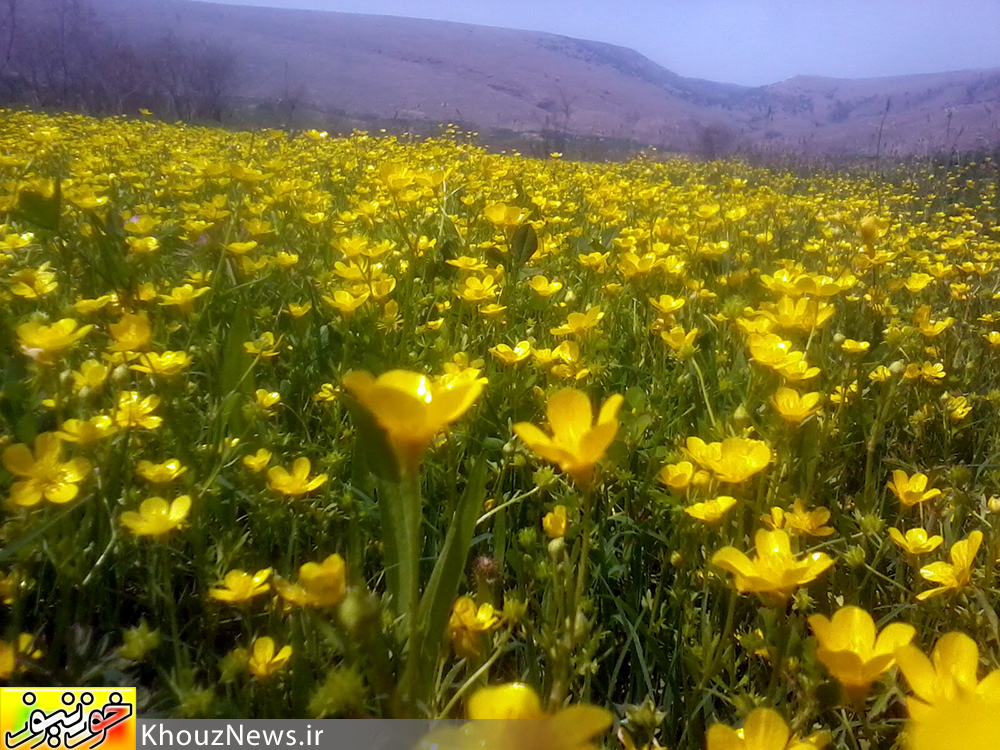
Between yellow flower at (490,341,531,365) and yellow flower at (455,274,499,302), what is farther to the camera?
yellow flower at (455,274,499,302)

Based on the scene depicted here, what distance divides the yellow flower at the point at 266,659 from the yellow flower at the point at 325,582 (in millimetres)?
116

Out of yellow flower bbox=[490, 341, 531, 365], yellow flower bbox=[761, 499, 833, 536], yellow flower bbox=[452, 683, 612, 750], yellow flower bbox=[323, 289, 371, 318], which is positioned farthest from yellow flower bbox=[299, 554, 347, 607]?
yellow flower bbox=[323, 289, 371, 318]

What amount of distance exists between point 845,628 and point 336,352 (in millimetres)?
1297

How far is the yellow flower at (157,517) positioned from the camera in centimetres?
91

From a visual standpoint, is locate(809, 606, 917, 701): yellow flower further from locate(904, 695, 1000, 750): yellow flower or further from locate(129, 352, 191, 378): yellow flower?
locate(129, 352, 191, 378): yellow flower

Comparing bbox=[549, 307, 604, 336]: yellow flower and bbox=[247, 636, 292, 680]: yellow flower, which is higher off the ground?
bbox=[549, 307, 604, 336]: yellow flower

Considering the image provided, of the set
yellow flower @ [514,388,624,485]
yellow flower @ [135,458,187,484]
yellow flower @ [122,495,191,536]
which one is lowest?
yellow flower @ [122,495,191,536]

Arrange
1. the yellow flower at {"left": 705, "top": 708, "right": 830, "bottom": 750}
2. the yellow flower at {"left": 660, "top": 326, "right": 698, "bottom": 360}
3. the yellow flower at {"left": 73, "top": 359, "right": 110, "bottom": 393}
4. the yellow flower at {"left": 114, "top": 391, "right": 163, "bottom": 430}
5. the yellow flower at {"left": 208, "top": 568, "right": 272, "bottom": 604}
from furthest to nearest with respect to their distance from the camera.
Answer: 1. the yellow flower at {"left": 660, "top": 326, "right": 698, "bottom": 360}
2. the yellow flower at {"left": 73, "top": 359, "right": 110, "bottom": 393}
3. the yellow flower at {"left": 114, "top": 391, "right": 163, "bottom": 430}
4. the yellow flower at {"left": 208, "top": 568, "right": 272, "bottom": 604}
5. the yellow flower at {"left": 705, "top": 708, "right": 830, "bottom": 750}

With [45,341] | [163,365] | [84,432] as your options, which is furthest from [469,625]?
[45,341]

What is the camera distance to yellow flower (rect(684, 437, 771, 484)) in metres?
0.97

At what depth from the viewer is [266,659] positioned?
81cm

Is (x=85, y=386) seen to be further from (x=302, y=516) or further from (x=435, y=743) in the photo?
(x=435, y=743)

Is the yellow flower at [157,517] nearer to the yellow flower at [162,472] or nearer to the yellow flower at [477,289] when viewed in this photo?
the yellow flower at [162,472]

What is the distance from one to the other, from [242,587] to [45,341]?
630 millimetres
